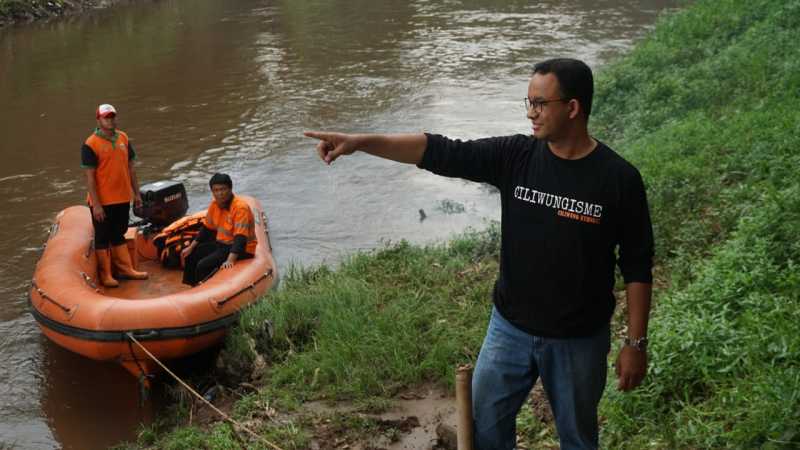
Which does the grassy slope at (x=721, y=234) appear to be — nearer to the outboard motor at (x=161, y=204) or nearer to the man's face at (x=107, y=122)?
the man's face at (x=107, y=122)

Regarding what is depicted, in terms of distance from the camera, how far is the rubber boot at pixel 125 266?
780 centimetres

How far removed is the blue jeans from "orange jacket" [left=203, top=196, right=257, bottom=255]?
443 centimetres

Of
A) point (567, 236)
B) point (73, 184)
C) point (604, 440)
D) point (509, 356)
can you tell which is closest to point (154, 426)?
point (604, 440)

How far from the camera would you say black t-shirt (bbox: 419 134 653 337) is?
280 centimetres

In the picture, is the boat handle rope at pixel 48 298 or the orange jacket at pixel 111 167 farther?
the orange jacket at pixel 111 167

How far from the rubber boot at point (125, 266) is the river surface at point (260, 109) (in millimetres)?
908

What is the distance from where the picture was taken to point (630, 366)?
300 cm

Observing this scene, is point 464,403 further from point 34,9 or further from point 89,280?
point 34,9

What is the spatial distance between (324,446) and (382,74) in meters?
13.0

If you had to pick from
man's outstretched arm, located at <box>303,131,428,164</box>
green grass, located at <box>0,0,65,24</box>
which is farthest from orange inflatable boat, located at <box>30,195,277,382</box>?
green grass, located at <box>0,0,65,24</box>

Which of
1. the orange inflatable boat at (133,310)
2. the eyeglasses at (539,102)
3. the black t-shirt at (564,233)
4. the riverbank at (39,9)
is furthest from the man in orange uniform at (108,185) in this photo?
the riverbank at (39,9)

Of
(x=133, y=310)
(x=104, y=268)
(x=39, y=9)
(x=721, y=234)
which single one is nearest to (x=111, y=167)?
(x=104, y=268)

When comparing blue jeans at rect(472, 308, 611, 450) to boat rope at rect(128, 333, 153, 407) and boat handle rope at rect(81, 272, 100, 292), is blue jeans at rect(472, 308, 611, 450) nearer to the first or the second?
boat rope at rect(128, 333, 153, 407)

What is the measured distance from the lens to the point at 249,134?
45.0 feet
